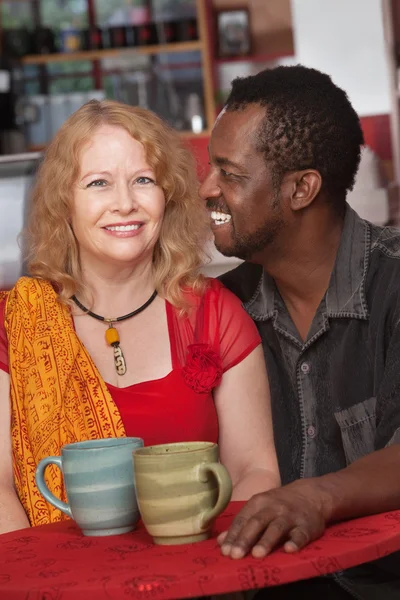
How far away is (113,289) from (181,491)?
73 centimetres

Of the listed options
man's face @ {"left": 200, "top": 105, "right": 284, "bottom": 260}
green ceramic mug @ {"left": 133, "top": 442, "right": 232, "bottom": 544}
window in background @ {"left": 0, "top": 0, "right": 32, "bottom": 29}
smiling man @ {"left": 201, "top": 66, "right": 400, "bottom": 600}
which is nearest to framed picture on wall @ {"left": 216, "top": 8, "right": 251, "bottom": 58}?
window in background @ {"left": 0, "top": 0, "right": 32, "bottom": 29}

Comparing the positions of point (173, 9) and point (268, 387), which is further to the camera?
point (173, 9)

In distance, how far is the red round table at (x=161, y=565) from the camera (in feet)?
2.84

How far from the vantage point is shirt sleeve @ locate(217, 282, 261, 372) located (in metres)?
1.59

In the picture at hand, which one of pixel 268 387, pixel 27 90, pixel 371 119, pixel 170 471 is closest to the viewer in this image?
pixel 170 471

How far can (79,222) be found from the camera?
1618 millimetres

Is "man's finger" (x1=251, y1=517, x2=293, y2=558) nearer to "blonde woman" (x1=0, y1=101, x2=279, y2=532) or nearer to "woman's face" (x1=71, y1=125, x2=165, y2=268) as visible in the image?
"blonde woman" (x1=0, y1=101, x2=279, y2=532)

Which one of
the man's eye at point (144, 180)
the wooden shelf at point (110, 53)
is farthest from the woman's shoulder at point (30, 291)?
the wooden shelf at point (110, 53)

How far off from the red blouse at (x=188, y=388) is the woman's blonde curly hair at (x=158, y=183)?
10cm

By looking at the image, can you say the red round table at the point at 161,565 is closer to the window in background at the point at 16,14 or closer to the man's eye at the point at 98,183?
the man's eye at the point at 98,183

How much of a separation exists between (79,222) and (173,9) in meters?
4.45

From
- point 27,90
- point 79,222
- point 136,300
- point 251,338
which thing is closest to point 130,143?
point 79,222

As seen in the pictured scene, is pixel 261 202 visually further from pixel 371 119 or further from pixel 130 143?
pixel 371 119

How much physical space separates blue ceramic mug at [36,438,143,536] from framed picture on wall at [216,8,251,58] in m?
5.00
